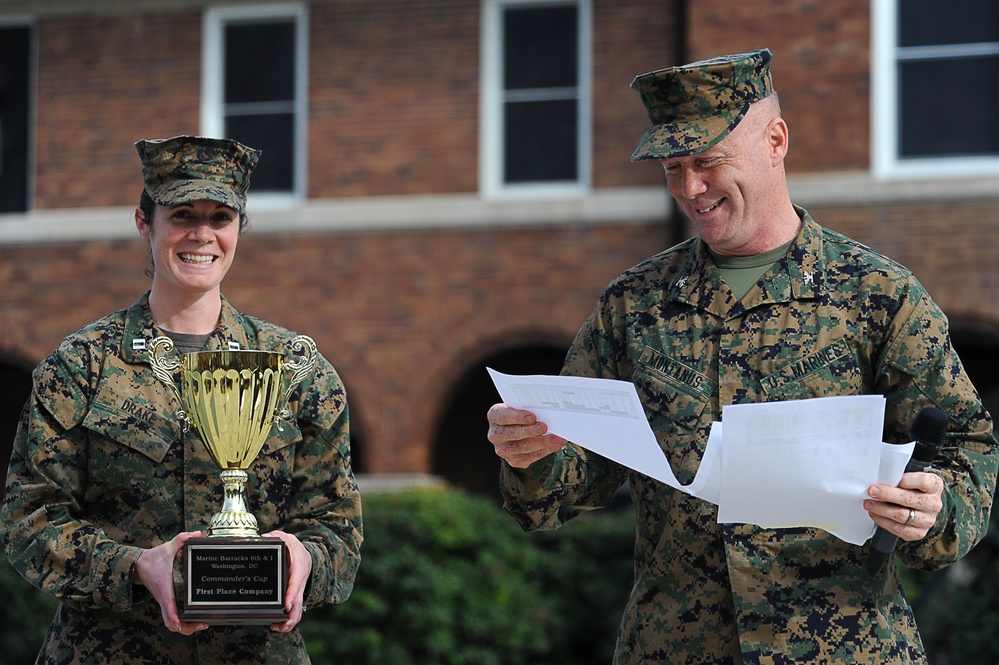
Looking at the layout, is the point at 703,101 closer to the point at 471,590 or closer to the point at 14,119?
the point at 471,590

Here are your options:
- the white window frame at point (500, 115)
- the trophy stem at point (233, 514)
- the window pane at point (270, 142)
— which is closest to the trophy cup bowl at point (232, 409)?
the trophy stem at point (233, 514)

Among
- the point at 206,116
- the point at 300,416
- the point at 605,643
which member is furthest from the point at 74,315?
the point at 300,416

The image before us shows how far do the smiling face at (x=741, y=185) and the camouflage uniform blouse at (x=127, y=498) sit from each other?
1.09 metres

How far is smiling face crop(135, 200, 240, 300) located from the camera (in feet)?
12.5

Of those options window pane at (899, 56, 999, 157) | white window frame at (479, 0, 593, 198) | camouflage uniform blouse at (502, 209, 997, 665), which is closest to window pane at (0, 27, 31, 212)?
white window frame at (479, 0, 593, 198)

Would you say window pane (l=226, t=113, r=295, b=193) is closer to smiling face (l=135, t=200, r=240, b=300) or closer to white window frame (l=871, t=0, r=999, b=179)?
white window frame (l=871, t=0, r=999, b=179)

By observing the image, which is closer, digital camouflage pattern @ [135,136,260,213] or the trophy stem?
the trophy stem

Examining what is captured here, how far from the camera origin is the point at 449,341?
12.7 m

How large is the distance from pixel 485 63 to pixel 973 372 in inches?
194

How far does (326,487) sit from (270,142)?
9.73m

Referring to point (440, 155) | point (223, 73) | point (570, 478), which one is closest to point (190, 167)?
point (570, 478)

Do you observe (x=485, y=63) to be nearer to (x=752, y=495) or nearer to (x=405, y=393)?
(x=405, y=393)

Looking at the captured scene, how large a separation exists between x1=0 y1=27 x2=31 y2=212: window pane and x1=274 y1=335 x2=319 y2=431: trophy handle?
1040 cm

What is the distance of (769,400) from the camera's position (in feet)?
11.1
